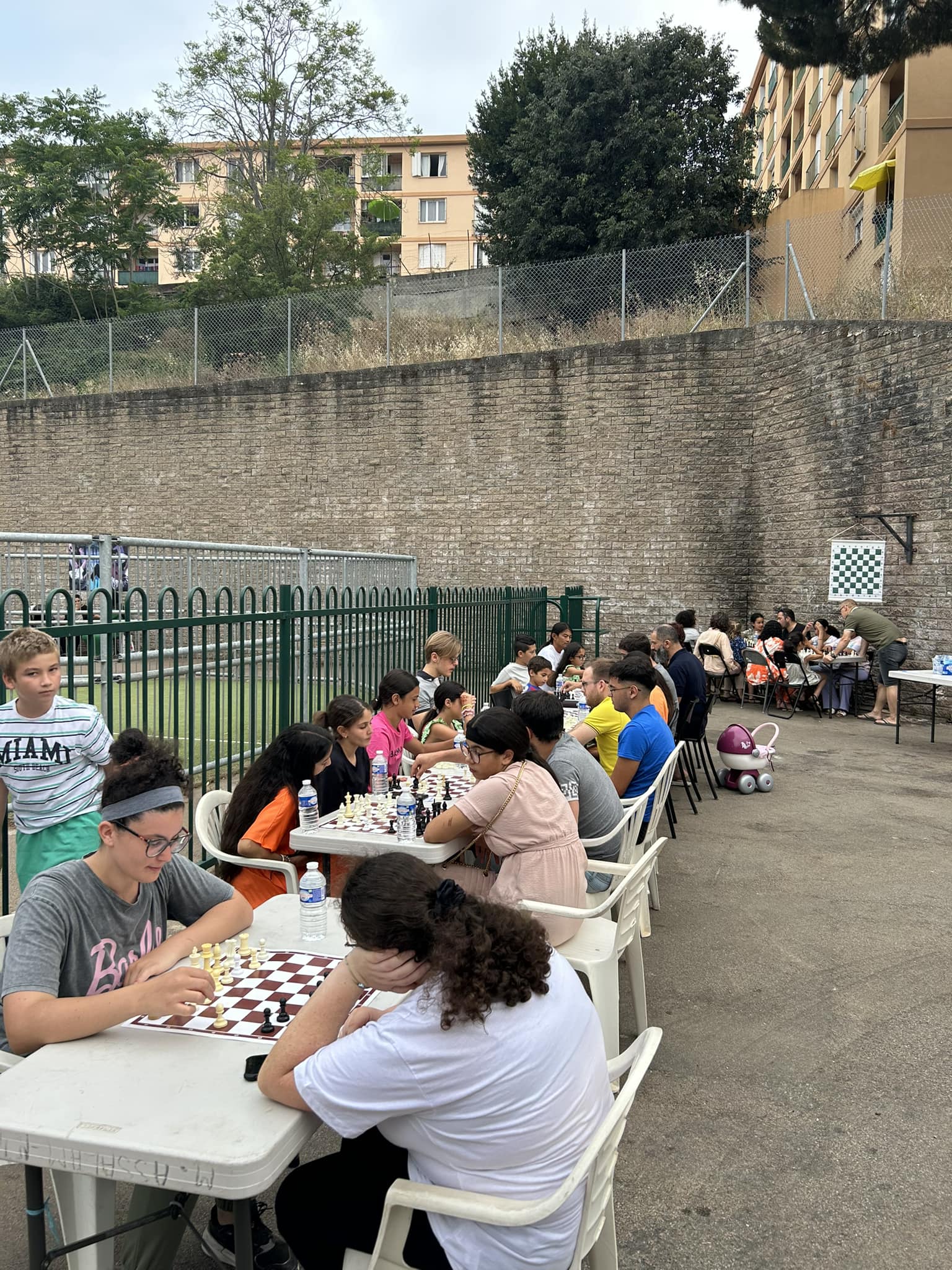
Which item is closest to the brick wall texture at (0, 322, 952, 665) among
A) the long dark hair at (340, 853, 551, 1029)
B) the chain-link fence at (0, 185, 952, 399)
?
the chain-link fence at (0, 185, 952, 399)

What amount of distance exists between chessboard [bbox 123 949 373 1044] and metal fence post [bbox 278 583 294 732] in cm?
317

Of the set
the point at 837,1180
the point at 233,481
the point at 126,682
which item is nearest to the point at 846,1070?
the point at 837,1180

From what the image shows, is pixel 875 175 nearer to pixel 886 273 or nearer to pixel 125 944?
pixel 886 273

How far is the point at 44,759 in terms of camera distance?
3.57 meters

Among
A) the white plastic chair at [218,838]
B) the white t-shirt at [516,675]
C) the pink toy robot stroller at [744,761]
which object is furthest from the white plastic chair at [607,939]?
the white t-shirt at [516,675]

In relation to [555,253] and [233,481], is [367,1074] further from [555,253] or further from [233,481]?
[555,253]

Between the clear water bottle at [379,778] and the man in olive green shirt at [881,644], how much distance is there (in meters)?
9.25

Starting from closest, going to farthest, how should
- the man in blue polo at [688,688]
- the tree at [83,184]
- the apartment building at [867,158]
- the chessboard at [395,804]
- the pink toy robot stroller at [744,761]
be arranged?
the chessboard at [395,804]
the man in blue polo at [688,688]
the pink toy robot stroller at [744,761]
the apartment building at [867,158]
the tree at [83,184]

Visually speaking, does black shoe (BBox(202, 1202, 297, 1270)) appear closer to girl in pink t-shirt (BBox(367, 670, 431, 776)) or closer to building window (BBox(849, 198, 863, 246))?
girl in pink t-shirt (BBox(367, 670, 431, 776))

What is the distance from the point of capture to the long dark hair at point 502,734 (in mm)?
3807

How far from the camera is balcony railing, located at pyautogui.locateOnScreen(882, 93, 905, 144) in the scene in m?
19.1

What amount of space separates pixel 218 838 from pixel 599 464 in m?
12.6

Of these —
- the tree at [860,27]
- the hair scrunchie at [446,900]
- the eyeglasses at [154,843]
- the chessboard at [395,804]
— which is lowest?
the chessboard at [395,804]

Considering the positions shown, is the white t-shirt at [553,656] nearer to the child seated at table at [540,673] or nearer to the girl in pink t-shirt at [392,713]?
the child seated at table at [540,673]
